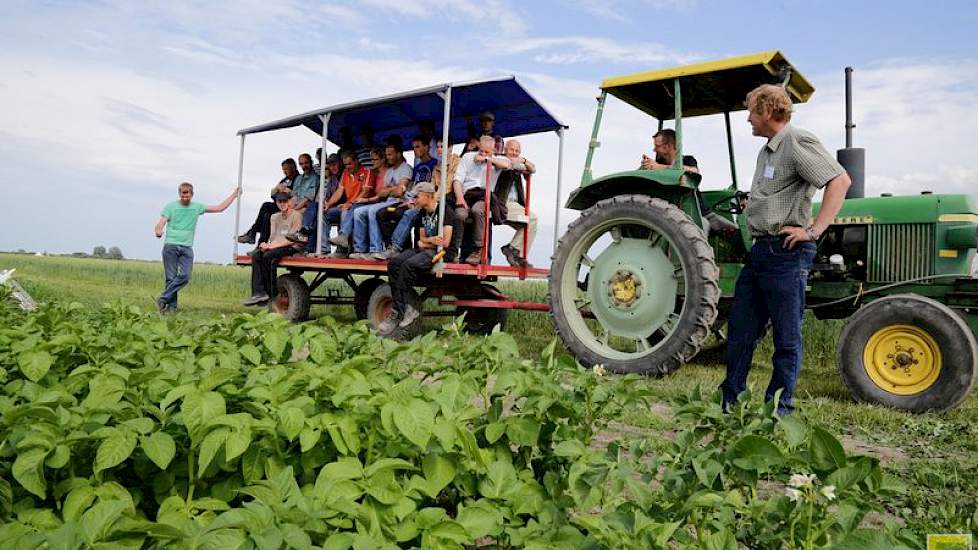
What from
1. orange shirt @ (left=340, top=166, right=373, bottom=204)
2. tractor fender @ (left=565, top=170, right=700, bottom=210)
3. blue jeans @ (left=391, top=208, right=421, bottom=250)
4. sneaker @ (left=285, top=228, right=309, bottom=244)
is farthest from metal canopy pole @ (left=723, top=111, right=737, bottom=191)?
sneaker @ (left=285, top=228, right=309, bottom=244)

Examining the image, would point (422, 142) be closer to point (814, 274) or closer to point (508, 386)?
point (814, 274)

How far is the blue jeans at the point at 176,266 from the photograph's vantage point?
9406mm

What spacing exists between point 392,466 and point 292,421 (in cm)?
31

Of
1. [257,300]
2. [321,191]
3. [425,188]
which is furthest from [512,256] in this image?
[257,300]

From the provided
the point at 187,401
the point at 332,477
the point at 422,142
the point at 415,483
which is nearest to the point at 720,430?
the point at 415,483

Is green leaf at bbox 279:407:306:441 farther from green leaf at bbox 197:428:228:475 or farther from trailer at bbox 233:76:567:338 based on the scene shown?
trailer at bbox 233:76:567:338

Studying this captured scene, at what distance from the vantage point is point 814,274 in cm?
507

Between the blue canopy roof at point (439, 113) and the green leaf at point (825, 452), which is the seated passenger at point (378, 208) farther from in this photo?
the green leaf at point (825, 452)

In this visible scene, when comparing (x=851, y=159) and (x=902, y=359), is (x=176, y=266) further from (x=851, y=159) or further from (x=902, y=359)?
(x=902, y=359)

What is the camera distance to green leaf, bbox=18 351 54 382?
2.35 m

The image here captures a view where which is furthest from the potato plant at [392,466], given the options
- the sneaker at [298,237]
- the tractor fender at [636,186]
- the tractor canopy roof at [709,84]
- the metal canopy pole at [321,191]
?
the sneaker at [298,237]

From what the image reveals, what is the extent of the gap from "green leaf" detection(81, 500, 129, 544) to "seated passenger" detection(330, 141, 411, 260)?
606cm

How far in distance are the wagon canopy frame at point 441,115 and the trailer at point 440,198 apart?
0.01 m

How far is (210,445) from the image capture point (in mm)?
1632
